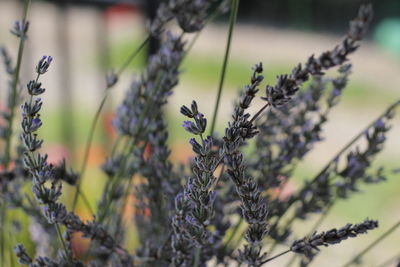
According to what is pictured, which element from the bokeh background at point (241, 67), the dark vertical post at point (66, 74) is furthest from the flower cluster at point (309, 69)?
the dark vertical post at point (66, 74)

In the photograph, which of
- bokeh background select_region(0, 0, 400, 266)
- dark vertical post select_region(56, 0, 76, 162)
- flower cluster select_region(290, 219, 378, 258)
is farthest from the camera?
bokeh background select_region(0, 0, 400, 266)

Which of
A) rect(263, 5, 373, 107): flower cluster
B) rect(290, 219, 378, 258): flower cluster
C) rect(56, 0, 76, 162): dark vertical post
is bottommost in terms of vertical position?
rect(290, 219, 378, 258): flower cluster

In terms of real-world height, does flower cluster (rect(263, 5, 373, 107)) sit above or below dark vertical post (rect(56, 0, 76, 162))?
below

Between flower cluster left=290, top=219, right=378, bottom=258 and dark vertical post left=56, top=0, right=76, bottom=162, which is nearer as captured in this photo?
flower cluster left=290, top=219, right=378, bottom=258

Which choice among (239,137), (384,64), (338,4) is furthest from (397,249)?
(338,4)

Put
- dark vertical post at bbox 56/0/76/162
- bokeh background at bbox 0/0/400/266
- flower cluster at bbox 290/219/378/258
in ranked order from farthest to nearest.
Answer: bokeh background at bbox 0/0/400/266, dark vertical post at bbox 56/0/76/162, flower cluster at bbox 290/219/378/258

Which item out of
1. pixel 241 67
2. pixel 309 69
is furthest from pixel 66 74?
pixel 241 67

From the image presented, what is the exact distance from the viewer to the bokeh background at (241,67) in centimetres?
237

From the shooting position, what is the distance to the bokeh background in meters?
2.37

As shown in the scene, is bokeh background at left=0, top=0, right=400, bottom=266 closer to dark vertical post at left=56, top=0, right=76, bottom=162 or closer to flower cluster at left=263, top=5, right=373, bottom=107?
dark vertical post at left=56, top=0, right=76, bottom=162

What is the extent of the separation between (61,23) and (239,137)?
1.96 m

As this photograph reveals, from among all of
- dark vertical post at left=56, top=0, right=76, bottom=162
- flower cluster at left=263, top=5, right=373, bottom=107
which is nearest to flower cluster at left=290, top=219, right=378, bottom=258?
flower cluster at left=263, top=5, right=373, bottom=107

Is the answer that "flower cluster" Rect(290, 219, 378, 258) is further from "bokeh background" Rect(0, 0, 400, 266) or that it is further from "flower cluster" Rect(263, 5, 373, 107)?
"bokeh background" Rect(0, 0, 400, 266)

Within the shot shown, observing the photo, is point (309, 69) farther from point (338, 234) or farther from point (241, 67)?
point (241, 67)
